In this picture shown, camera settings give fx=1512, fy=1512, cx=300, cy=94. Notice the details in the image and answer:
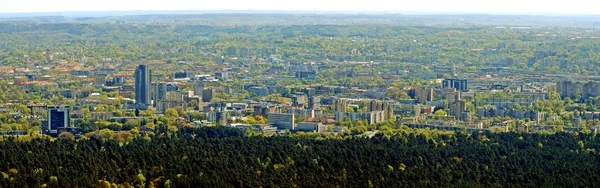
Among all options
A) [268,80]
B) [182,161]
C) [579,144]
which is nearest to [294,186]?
[182,161]

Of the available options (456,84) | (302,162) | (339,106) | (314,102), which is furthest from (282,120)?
(456,84)

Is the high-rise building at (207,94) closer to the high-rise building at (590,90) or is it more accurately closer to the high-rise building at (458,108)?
the high-rise building at (458,108)

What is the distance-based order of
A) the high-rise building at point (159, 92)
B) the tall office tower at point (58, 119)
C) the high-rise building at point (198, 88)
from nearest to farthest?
1. the tall office tower at point (58, 119)
2. the high-rise building at point (159, 92)
3. the high-rise building at point (198, 88)

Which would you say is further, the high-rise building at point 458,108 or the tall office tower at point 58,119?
the high-rise building at point 458,108

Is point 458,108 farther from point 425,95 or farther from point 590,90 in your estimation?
point 590,90

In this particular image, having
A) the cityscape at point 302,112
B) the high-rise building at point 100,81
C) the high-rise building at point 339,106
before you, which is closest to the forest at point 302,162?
the cityscape at point 302,112

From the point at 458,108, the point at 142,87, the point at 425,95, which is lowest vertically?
the point at 425,95

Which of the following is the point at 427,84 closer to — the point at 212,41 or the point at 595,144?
the point at 595,144
